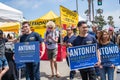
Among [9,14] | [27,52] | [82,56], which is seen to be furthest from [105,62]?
[9,14]

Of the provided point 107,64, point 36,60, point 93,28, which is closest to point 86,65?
point 107,64

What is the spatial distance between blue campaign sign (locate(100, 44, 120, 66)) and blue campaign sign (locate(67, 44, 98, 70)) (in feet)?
3.03

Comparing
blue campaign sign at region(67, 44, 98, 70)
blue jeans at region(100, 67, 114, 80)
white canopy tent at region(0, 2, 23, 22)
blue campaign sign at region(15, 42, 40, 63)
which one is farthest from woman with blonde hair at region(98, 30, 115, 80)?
white canopy tent at region(0, 2, 23, 22)

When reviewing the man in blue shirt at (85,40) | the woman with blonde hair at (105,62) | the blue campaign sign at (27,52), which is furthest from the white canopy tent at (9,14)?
the man in blue shirt at (85,40)

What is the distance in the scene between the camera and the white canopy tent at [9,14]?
12.0 m

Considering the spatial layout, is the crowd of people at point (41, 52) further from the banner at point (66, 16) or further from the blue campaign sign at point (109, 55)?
the banner at point (66, 16)

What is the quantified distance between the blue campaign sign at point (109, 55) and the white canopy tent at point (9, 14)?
5.33 meters

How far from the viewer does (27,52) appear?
835cm

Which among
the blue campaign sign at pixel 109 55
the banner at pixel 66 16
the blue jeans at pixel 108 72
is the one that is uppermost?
the banner at pixel 66 16

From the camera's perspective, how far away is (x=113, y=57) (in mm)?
7828

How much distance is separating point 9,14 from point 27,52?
4260 millimetres

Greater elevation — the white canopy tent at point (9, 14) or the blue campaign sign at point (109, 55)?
the white canopy tent at point (9, 14)

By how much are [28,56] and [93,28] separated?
3898mm

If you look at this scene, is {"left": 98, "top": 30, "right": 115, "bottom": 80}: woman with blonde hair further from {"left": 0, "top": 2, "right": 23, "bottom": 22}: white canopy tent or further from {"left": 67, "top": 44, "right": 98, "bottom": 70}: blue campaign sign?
{"left": 0, "top": 2, "right": 23, "bottom": 22}: white canopy tent
